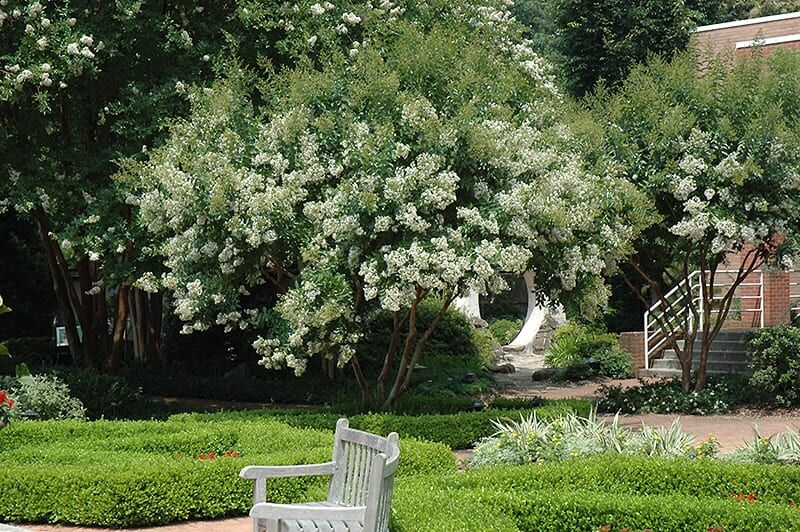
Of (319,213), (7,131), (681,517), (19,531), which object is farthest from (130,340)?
(681,517)

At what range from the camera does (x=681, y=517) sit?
6941mm

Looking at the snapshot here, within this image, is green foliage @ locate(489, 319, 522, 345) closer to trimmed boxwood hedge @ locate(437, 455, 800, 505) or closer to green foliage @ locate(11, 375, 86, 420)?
green foliage @ locate(11, 375, 86, 420)

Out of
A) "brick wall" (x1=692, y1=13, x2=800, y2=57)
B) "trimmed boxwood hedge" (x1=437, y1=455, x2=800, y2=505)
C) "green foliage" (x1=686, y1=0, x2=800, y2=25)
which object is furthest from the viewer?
"green foliage" (x1=686, y1=0, x2=800, y2=25)

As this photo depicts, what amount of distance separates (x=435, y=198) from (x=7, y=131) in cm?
807

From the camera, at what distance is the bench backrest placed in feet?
19.0

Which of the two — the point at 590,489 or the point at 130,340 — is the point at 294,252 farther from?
the point at 130,340

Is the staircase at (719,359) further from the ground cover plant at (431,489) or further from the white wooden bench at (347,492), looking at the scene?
the white wooden bench at (347,492)

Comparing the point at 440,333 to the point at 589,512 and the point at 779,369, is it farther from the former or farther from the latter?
the point at 589,512

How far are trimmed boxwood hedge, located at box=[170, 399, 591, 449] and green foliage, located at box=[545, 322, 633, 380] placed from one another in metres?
9.64

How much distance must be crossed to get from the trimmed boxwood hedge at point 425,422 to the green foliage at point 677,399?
3.57 m

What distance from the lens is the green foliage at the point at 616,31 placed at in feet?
94.8

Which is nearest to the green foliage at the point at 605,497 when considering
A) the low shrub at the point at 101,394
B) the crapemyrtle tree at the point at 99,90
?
the crapemyrtle tree at the point at 99,90

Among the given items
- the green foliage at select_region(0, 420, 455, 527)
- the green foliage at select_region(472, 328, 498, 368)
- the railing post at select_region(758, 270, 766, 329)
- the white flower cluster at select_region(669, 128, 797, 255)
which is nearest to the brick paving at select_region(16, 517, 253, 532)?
the green foliage at select_region(0, 420, 455, 527)

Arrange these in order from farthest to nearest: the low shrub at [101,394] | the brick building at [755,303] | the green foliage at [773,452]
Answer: the brick building at [755,303] < the low shrub at [101,394] < the green foliage at [773,452]
